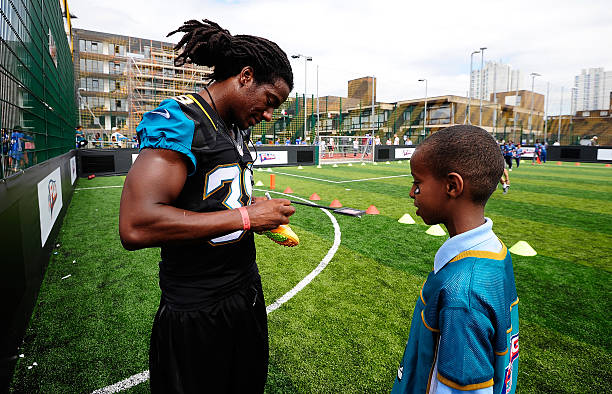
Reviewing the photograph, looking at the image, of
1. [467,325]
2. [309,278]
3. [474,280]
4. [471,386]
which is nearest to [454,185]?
[474,280]

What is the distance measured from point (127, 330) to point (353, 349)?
2.32 metres

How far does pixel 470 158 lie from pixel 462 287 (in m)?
0.53

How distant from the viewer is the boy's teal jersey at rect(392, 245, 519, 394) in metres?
1.14

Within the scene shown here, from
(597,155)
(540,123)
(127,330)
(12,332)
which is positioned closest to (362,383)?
(127,330)

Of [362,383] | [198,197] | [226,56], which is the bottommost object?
[362,383]

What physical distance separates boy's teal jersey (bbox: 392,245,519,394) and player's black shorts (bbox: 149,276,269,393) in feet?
2.84

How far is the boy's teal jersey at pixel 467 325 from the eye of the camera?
3.75 feet

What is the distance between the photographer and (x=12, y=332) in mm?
2916

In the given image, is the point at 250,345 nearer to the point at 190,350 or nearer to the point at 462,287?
the point at 190,350

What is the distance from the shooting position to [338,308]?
13.0 feet

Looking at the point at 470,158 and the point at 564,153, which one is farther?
the point at 564,153

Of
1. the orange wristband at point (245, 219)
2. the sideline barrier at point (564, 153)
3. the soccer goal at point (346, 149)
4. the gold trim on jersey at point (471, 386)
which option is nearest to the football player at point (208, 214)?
the orange wristband at point (245, 219)

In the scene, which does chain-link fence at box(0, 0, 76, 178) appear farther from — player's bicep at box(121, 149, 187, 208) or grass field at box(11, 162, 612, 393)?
player's bicep at box(121, 149, 187, 208)

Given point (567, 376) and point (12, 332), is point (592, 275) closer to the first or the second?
point (567, 376)
